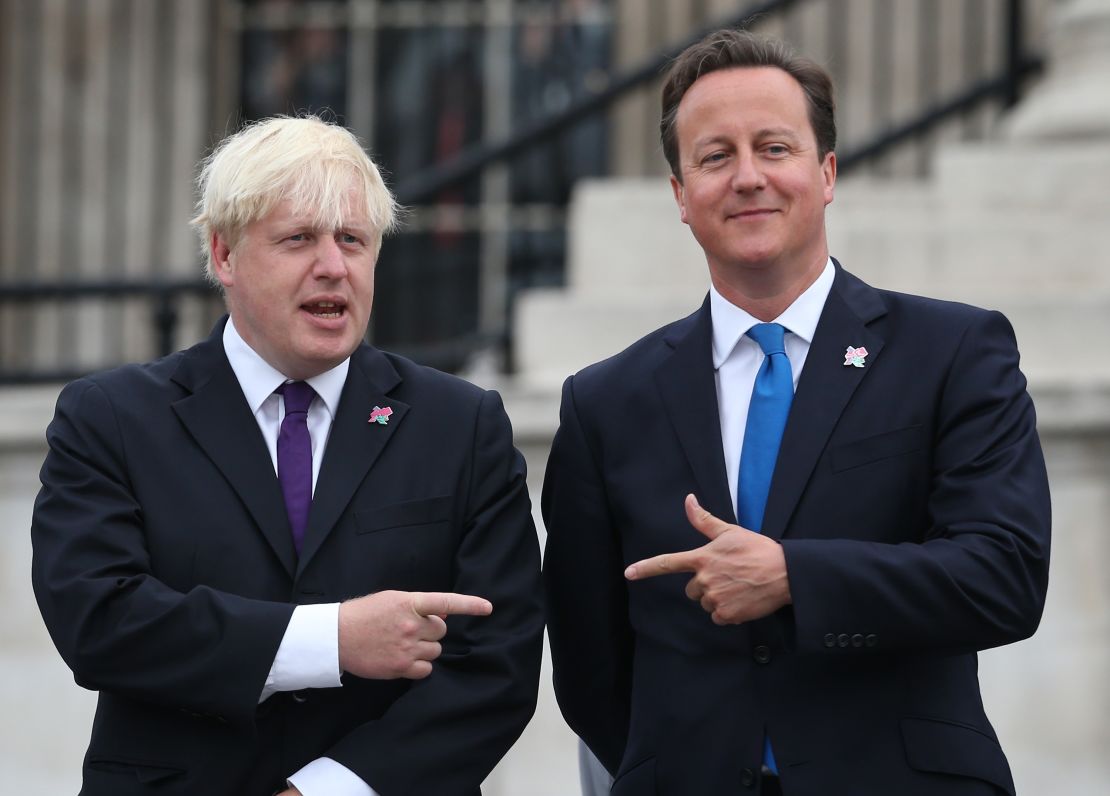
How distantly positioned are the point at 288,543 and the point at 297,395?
1.03ft

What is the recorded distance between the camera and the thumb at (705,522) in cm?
298

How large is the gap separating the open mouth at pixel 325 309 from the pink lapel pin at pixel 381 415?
0.69 ft

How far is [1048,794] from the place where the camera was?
6102 mm

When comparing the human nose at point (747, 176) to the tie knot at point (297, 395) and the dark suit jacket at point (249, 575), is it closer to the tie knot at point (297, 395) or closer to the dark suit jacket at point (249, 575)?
the dark suit jacket at point (249, 575)

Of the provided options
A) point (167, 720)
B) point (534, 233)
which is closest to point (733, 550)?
point (167, 720)

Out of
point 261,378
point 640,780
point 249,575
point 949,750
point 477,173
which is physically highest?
point 477,173

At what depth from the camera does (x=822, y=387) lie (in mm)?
3234

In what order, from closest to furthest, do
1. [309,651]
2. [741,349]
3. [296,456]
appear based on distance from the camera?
[309,651], [296,456], [741,349]

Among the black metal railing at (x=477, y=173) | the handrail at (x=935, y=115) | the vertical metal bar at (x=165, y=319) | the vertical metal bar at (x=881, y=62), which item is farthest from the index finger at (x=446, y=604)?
the vertical metal bar at (x=881, y=62)

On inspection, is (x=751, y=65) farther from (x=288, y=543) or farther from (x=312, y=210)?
(x=288, y=543)

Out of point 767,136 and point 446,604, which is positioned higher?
point 767,136

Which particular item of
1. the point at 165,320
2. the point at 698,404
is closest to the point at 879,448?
the point at 698,404

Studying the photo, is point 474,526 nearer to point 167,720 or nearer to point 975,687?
point 167,720

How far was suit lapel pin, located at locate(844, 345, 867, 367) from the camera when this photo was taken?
3.26 meters
